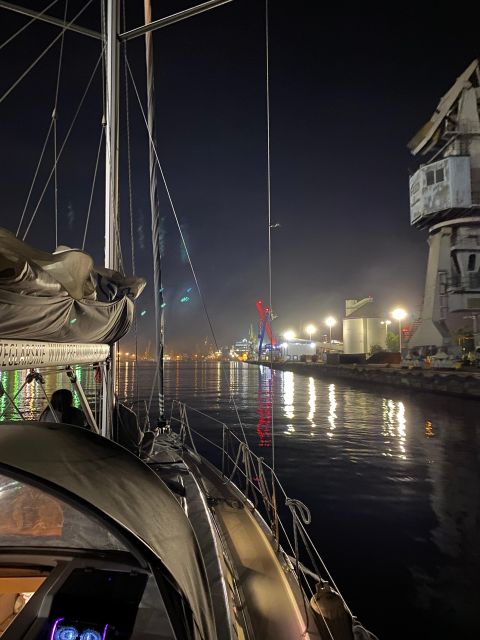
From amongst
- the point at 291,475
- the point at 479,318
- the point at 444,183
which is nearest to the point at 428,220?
the point at 444,183

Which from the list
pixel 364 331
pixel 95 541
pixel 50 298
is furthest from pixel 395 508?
pixel 364 331

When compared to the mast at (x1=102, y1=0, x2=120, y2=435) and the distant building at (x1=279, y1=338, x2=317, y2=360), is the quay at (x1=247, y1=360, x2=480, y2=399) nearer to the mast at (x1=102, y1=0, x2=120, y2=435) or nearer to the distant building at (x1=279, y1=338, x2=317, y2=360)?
the mast at (x1=102, y1=0, x2=120, y2=435)

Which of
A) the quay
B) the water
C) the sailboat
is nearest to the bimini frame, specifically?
the sailboat

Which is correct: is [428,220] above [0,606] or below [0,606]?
above

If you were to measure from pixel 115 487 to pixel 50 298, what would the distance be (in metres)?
1.76

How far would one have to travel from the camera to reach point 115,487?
246cm

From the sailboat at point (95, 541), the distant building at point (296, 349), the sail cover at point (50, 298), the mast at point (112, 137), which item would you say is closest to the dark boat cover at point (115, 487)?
the sailboat at point (95, 541)

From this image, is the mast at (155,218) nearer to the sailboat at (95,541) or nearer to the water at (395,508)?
the sailboat at (95,541)

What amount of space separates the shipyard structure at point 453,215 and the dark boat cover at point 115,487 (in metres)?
50.5

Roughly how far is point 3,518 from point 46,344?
1670 millimetres

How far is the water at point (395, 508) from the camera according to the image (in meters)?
6.17

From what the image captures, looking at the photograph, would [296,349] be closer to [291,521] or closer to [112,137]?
[291,521]

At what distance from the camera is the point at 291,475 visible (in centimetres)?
1368

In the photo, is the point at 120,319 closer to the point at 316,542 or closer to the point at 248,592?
the point at 248,592
